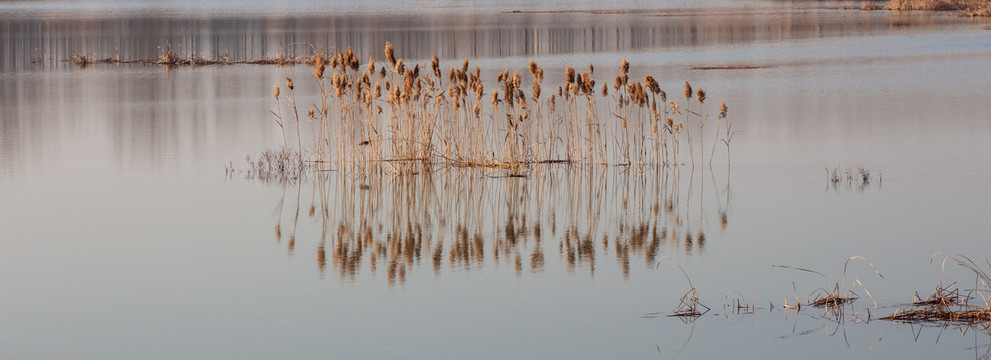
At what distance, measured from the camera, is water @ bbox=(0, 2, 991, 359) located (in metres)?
5.70

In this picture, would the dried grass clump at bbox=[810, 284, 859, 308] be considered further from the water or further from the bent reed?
the bent reed

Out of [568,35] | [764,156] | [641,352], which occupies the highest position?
[568,35]

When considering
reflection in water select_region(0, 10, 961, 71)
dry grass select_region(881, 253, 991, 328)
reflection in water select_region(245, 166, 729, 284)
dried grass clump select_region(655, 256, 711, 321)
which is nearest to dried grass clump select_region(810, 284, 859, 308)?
dry grass select_region(881, 253, 991, 328)

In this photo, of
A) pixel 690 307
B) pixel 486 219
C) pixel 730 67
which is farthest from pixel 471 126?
pixel 730 67

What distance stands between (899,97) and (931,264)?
31.2 ft

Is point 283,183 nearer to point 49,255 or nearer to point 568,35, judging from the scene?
point 49,255

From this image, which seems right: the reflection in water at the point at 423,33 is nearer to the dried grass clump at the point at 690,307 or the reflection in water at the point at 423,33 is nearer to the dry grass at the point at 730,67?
the dry grass at the point at 730,67

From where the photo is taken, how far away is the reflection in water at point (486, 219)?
7.42 metres

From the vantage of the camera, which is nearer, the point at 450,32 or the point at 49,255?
the point at 49,255

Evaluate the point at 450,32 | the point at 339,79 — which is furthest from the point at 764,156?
the point at 450,32

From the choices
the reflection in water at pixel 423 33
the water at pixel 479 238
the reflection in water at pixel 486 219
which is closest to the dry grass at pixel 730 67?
the water at pixel 479 238

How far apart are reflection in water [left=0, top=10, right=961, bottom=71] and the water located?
9.34 meters

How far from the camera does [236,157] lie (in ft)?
38.7

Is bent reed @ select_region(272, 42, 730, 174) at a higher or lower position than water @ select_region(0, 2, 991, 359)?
higher
